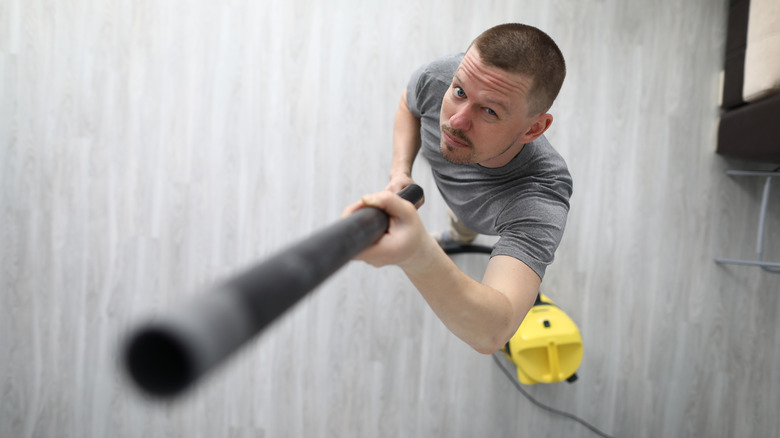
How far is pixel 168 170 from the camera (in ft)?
8.15

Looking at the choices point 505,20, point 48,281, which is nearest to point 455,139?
point 505,20

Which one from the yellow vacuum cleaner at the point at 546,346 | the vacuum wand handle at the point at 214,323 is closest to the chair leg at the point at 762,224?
the yellow vacuum cleaner at the point at 546,346

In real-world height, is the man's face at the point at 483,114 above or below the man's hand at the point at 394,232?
above

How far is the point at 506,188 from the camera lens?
145 centimetres

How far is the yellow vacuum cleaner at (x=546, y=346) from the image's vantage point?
6.72 feet

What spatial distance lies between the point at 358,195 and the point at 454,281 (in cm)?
156

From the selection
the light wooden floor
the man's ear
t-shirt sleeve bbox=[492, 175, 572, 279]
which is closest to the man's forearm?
t-shirt sleeve bbox=[492, 175, 572, 279]

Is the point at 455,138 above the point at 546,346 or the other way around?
above

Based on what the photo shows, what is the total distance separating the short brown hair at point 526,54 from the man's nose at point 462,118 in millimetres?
131

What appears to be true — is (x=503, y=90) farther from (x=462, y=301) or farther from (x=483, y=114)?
(x=462, y=301)

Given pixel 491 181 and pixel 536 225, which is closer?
pixel 536 225

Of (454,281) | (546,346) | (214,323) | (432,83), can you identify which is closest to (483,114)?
(432,83)

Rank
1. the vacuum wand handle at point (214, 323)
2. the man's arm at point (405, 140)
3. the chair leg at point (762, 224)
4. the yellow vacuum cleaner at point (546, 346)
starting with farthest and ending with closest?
the chair leg at point (762, 224)
the yellow vacuum cleaner at point (546, 346)
the man's arm at point (405, 140)
the vacuum wand handle at point (214, 323)

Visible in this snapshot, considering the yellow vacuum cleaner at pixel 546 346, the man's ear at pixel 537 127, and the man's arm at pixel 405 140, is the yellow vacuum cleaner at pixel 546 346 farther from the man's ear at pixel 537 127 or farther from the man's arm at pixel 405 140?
the man's ear at pixel 537 127
